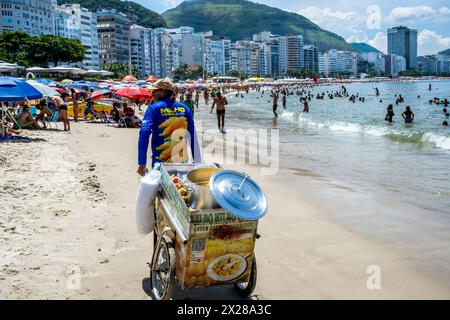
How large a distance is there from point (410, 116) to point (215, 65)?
172m

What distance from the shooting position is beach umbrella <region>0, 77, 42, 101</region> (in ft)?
37.4

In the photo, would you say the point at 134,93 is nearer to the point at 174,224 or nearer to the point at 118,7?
the point at 174,224

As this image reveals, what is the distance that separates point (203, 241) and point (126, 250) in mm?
1741

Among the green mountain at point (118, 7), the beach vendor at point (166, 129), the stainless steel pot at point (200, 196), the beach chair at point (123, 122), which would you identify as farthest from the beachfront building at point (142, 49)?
the stainless steel pot at point (200, 196)

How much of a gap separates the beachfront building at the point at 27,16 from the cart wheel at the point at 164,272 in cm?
10461

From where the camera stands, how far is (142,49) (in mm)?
142250

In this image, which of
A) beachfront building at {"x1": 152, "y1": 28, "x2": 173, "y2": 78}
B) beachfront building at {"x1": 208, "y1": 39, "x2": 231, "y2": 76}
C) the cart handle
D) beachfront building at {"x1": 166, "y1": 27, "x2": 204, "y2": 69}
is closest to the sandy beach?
the cart handle

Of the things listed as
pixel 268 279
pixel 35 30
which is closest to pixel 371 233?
pixel 268 279

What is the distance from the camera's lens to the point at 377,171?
9.79 metres

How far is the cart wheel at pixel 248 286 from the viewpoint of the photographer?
3612 millimetres

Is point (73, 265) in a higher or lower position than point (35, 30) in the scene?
lower

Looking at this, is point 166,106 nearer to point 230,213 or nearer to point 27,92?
point 230,213

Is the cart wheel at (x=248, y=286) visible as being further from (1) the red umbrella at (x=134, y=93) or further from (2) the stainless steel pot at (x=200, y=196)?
(1) the red umbrella at (x=134, y=93)

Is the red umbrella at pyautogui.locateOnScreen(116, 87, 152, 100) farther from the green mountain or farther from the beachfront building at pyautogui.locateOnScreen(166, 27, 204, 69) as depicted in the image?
the green mountain
